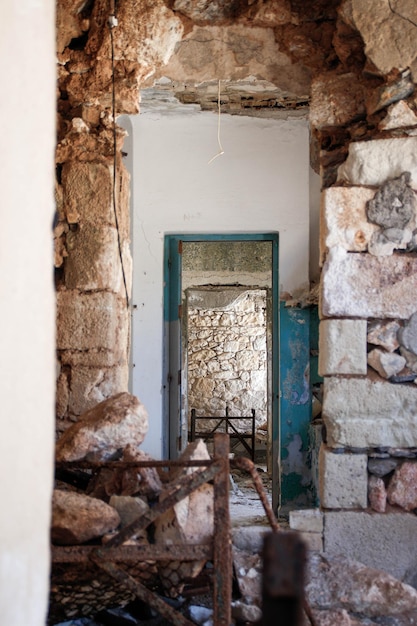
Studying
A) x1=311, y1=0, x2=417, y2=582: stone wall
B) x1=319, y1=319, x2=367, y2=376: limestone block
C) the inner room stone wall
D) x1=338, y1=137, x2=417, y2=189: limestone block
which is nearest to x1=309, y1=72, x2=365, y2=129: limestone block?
x1=311, y1=0, x2=417, y2=582: stone wall

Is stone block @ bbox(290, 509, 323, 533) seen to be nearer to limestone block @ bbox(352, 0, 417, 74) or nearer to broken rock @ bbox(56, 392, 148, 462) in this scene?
broken rock @ bbox(56, 392, 148, 462)

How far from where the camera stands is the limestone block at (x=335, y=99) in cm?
386

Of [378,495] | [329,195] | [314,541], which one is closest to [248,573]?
[314,541]

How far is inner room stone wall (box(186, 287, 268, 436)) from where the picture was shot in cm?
1091

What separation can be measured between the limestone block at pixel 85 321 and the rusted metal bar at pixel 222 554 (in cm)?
169

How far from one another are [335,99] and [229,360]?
24.6 feet

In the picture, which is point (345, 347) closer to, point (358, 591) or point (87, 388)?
point (358, 591)

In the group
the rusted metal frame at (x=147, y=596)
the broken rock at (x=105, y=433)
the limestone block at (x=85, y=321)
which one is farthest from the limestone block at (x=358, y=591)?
the limestone block at (x=85, y=321)

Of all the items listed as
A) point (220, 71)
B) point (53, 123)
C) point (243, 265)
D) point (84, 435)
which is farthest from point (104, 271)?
point (243, 265)

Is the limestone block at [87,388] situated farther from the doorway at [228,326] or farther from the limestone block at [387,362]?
the doorway at [228,326]

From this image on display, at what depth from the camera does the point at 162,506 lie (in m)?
2.23

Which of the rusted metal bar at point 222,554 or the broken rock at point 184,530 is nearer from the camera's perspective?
the rusted metal bar at point 222,554

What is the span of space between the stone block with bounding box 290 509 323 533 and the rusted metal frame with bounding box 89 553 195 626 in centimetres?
149

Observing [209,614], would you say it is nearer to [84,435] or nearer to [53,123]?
[84,435]
